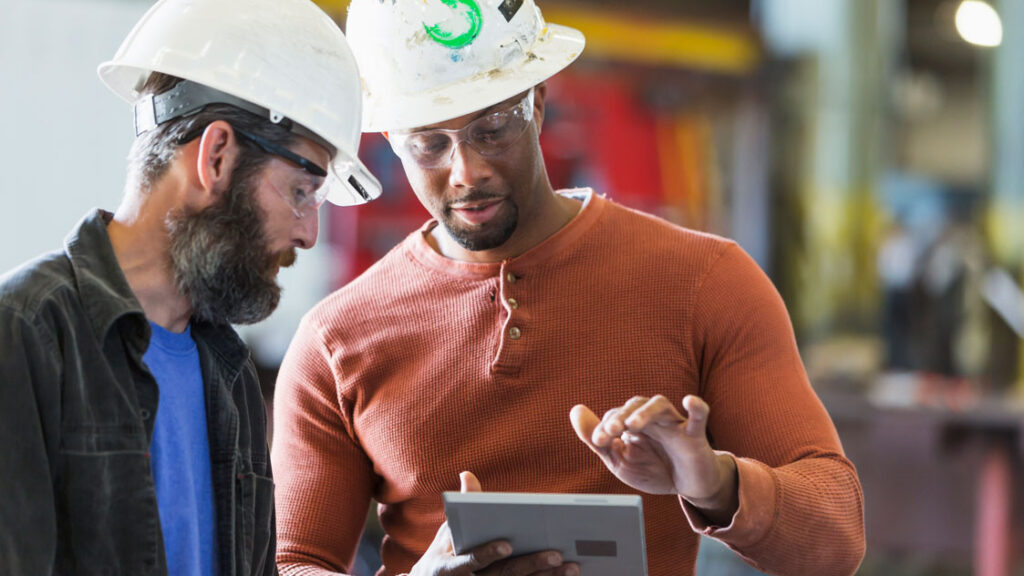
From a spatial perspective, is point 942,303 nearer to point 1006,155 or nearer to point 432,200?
point 1006,155

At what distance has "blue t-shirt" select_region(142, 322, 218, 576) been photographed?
6.00 feet

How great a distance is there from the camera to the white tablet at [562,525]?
171 cm

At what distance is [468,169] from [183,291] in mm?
630

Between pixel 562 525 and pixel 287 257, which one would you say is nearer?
pixel 562 525

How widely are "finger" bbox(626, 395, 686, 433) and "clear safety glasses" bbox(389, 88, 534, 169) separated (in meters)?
0.76

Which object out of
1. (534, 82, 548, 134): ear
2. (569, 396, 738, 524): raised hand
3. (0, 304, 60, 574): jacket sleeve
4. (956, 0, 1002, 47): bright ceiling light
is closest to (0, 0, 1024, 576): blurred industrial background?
(956, 0, 1002, 47): bright ceiling light

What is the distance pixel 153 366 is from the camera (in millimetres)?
1878

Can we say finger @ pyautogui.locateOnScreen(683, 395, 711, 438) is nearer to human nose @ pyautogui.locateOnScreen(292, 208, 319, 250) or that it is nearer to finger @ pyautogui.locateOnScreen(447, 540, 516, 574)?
finger @ pyautogui.locateOnScreen(447, 540, 516, 574)

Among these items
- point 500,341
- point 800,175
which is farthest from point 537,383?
point 800,175

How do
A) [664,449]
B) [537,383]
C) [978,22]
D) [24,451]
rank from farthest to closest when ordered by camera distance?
[978,22]
[537,383]
[664,449]
[24,451]

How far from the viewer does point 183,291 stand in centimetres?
190

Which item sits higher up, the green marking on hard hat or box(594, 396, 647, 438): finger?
the green marking on hard hat

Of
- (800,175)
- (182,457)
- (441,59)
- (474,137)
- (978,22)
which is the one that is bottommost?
(800,175)

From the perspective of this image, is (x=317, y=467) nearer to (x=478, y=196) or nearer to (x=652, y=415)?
(x=478, y=196)
